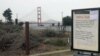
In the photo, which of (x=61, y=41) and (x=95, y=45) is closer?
(x=95, y=45)

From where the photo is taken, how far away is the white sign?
767 cm

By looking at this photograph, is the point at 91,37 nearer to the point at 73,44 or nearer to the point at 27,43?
the point at 73,44

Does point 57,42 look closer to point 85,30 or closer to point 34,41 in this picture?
point 34,41

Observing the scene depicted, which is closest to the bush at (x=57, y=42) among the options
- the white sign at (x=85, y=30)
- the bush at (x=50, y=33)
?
the bush at (x=50, y=33)

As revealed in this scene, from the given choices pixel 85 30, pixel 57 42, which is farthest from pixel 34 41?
pixel 85 30

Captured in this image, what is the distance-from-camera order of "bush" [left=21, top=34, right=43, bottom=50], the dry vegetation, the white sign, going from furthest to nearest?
"bush" [left=21, top=34, right=43, bottom=50]
the dry vegetation
the white sign

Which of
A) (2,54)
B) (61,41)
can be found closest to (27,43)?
(2,54)

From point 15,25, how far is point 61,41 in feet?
9.48

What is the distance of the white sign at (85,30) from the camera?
767 cm

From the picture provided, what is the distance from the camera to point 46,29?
58.1ft

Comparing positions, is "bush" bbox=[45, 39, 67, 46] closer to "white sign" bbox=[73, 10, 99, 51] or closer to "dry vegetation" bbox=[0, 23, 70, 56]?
"dry vegetation" bbox=[0, 23, 70, 56]

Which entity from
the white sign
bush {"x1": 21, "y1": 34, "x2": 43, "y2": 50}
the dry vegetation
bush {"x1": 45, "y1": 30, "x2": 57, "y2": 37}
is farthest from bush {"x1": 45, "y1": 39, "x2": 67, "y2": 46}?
the white sign

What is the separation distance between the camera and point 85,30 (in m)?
7.83

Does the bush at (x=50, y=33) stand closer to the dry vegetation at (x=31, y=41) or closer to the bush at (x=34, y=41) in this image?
the dry vegetation at (x=31, y=41)
